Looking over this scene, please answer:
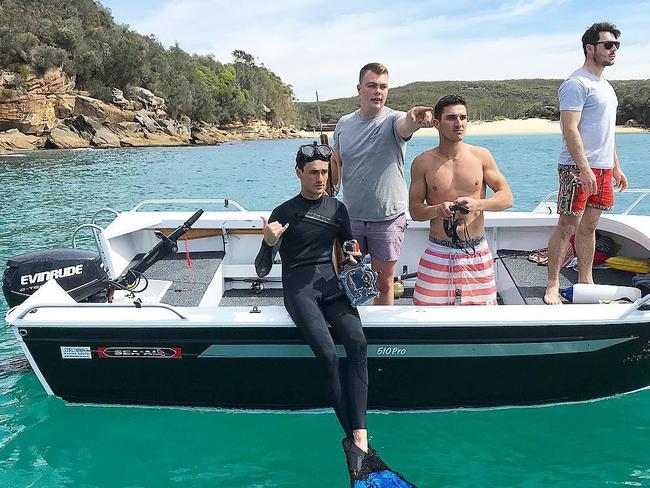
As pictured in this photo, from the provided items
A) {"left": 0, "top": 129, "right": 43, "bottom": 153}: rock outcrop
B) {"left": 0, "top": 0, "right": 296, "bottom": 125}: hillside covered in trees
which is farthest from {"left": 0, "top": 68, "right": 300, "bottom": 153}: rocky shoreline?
{"left": 0, "top": 0, "right": 296, "bottom": 125}: hillside covered in trees

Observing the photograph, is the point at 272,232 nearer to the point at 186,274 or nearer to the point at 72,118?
the point at 186,274

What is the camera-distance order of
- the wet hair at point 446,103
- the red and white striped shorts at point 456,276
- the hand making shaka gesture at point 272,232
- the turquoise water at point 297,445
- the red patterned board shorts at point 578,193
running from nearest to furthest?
the hand making shaka gesture at point 272,232 → the wet hair at point 446,103 → the turquoise water at point 297,445 → the red and white striped shorts at point 456,276 → the red patterned board shorts at point 578,193

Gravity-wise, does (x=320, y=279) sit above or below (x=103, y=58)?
below

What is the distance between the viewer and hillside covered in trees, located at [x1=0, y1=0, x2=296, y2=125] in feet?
150

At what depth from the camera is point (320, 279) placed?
3811 millimetres

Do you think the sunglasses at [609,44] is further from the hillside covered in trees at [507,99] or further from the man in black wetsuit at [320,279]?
the hillside covered in trees at [507,99]

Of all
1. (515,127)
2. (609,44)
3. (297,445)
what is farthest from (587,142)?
(515,127)

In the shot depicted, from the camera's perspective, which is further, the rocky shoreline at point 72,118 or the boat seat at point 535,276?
the rocky shoreline at point 72,118

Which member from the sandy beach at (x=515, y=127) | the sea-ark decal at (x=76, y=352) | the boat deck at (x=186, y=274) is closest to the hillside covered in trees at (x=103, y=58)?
the sandy beach at (x=515, y=127)

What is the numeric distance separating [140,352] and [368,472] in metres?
1.64

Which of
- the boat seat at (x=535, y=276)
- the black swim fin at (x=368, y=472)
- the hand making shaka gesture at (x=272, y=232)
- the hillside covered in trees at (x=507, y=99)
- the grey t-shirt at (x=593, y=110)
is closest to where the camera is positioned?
the black swim fin at (x=368, y=472)

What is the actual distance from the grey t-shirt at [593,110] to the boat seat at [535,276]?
1.20 meters

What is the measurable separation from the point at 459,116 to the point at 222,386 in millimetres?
2316

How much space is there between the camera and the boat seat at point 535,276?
501cm
